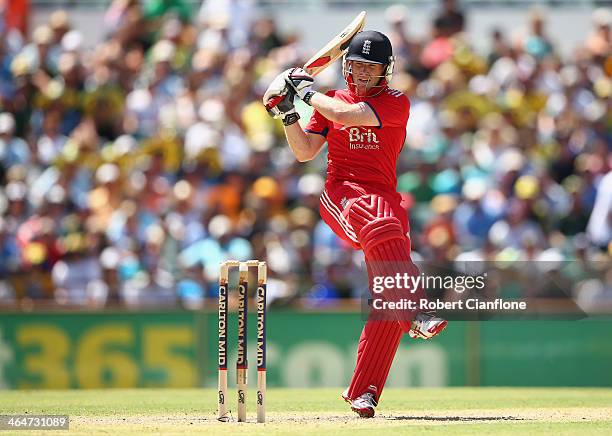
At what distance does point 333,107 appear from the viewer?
857 cm

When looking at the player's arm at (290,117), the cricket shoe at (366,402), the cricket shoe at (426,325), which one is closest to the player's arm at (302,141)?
the player's arm at (290,117)

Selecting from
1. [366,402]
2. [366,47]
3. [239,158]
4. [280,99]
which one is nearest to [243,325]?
[366,402]

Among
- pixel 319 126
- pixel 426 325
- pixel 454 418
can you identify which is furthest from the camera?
pixel 319 126

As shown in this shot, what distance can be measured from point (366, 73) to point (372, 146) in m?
0.50

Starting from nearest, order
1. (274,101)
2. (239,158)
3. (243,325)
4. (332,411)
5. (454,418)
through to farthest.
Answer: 1. (243,325)
2. (274,101)
3. (454,418)
4. (332,411)
5. (239,158)

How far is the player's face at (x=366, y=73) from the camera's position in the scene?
8820 millimetres

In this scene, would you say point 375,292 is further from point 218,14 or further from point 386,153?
point 218,14

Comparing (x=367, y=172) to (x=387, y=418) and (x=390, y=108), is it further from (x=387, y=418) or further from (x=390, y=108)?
(x=387, y=418)

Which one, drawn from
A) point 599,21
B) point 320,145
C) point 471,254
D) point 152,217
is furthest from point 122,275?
point 599,21

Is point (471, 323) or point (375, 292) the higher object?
point (375, 292)

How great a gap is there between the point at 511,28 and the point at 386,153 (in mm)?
9141

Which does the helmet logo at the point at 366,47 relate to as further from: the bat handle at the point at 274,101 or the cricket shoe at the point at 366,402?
the cricket shoe at the point at 366,402

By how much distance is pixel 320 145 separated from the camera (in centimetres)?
909

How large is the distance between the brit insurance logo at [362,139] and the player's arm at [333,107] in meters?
0.16
